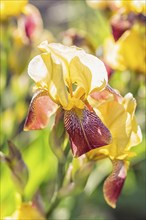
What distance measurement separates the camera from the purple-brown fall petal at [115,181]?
1088 millimetres

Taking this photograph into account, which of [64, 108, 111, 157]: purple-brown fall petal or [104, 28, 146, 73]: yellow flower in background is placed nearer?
[64, 108, 111, 157]: purple-brown fall petal

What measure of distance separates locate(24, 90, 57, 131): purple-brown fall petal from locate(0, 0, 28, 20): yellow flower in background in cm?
56

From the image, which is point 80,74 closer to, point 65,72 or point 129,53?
point 65,72

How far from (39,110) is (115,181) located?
19 centimetres

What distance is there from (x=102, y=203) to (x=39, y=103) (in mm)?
1137

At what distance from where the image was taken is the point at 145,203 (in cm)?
217

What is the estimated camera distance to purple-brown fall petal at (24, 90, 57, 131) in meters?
1.05

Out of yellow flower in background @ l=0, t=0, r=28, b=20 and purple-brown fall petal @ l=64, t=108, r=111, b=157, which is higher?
yellow flower in background @ l=0, t=0, r=28, b=20

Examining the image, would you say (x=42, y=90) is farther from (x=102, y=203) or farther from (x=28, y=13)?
(x=102, y=203)

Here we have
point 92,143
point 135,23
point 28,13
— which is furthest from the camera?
point 28,13

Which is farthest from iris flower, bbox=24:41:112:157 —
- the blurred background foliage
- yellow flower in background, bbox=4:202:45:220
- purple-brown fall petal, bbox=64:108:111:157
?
the blurred background foliage

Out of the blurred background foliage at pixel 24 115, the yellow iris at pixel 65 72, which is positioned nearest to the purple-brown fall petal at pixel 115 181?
the yellow iris at pixel 65 72

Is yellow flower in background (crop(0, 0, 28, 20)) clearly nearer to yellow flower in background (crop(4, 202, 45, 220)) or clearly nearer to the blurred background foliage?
the blurred background foliage

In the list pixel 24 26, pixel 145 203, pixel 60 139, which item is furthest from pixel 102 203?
pixel 60 139
